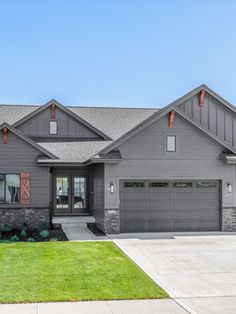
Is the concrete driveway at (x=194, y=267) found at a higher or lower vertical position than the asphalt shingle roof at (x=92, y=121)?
lower

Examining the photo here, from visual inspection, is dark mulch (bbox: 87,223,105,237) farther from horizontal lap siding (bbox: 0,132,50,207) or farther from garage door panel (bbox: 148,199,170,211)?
garage door panel (bbox: 148,199,170,211)

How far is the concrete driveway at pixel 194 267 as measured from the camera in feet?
26.7

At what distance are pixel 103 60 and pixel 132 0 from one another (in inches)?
252

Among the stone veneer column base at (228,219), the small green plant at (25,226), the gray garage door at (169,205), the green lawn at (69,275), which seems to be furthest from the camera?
the small green plant at (25,226)

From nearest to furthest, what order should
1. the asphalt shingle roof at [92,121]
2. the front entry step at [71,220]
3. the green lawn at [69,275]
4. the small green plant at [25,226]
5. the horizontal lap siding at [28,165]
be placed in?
1. the green lawn at [69,275]
2. the small green plant at [25,226]
3. the horizontal lap siding at [28,165]
4. the front entry step at [71,220]
5. the asphalt shingle roof at [92,121]

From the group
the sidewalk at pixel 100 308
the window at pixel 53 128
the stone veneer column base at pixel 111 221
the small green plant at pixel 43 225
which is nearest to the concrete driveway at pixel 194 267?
the sidewalk at pixel 100 308

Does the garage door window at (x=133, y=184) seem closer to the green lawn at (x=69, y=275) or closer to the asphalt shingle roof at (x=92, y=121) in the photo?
the asphalt shingle roof at (x=92, y=121)

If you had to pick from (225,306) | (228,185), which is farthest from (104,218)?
(225,306)

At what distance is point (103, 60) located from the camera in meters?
20.5

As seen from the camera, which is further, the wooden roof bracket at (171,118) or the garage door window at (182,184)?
the garage door window at (182,184)

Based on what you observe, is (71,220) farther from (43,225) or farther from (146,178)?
(146,178)

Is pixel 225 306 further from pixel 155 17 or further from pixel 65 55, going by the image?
pixel 65 55

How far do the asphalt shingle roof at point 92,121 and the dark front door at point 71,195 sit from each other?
170cm

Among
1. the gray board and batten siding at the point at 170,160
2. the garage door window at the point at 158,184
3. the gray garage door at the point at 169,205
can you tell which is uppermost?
the gray board and batten siding at the point at 170,160
